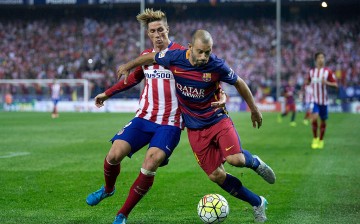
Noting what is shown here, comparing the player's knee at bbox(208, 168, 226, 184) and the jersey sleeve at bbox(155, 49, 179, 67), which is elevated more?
the jersey sleeve at bbox(155, 49, 179, 67)

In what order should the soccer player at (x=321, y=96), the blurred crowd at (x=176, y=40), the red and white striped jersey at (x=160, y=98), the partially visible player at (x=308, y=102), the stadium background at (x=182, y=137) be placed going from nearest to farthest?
the red and white striped jersey at (x=160, y=98) < the stadium background at (x=182, y=137) < the soccer player at (x=321, y=96) < the partially visible player at (x=308, y=102) < the blurred crowd at (x=176, y=40)

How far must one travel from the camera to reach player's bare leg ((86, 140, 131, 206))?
767cm

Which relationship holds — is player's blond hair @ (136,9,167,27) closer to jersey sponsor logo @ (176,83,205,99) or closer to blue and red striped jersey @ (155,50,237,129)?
blue and red striped jersey @ (155,50,237,129)

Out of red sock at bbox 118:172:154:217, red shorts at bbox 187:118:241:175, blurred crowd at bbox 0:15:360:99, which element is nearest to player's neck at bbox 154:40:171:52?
red shorts at bbox 187:118:241:175

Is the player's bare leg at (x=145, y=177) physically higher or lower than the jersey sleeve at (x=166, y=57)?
lower

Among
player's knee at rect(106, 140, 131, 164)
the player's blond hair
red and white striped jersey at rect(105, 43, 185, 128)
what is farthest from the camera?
the player's blond hair

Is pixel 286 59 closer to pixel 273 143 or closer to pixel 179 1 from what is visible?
pixel 179 1

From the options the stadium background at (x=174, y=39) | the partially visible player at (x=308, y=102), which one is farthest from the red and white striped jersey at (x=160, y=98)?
the stadium background at (x=174, y=39)

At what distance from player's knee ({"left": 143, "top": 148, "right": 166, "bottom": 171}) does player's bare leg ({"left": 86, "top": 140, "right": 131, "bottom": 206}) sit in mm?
373

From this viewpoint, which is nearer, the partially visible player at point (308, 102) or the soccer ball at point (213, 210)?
the soccer ball at point (213, 210)

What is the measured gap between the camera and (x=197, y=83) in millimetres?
7383

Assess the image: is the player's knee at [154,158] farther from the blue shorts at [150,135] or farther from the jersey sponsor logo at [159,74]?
the jersey sponsor logo at [159,74]

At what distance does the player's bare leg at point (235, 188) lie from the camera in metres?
7.55

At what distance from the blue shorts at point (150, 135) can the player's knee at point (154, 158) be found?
7 centimetres
